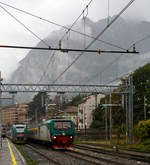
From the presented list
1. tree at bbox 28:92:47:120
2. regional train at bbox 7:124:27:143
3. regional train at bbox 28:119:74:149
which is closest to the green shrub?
regional train at bbox 28:119:74:149

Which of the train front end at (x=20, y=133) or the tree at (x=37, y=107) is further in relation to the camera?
the tree at (x=37, y=107)

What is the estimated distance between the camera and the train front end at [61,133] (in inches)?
1125

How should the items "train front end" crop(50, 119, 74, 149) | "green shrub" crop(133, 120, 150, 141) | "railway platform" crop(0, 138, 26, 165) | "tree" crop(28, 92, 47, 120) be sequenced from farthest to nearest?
"tree" crop(28, 92, 47, 120)
"green shrub" crop(133, 120, 150, 141)
"train front end" crop(50, 119, 74, 149)
"railway platform" crop(0, 138, 26, 165)

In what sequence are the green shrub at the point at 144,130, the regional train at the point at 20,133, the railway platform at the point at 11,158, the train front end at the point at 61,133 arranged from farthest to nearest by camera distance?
1. the regional train at the point at 20,133
2. the green shrub at the point at 144,130
3. the train front end at the point at 61,133
4. the railway platform at the point at 11,158

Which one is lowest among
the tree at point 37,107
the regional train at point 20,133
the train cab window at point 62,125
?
the regional train at point 20,133

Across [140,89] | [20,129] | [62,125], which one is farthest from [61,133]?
[140,89]

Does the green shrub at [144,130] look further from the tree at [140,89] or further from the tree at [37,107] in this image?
the tree at [37,107]

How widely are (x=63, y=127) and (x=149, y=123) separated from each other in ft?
24.6

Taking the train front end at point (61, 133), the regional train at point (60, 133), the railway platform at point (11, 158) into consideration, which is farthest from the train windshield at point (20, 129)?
the railway platform at point (11, 158)

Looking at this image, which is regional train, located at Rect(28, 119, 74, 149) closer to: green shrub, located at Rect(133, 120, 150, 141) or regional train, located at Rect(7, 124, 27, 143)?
green shrub, located at Rect(133, 120, 150, 141)

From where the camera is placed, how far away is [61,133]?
28.7 meters

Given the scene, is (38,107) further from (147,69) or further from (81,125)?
(147,69)

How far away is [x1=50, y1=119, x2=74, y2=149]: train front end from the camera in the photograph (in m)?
28.6

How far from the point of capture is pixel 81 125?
95875mm
